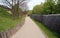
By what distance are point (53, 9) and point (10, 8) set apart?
32.7 feet

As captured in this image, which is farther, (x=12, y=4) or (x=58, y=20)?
(x=12, y=4)

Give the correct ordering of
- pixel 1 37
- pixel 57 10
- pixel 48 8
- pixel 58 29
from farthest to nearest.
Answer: pixel 48 8 → pixel 57 10 → pixel 58 29 → pixel 1 37

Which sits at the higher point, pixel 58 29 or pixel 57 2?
pixel 57 2

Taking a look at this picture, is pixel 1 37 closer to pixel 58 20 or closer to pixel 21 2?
pixel 58 20

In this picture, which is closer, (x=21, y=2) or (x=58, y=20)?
(x=58, y=20)

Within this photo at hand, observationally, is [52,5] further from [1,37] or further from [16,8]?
[1,37]

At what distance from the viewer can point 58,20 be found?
640 inches

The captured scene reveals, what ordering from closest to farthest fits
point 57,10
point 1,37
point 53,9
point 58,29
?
point 1,37 → point 58,29 → point 57,10 → point 53,9

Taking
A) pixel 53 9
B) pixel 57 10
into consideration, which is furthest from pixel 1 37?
pixel 53 9

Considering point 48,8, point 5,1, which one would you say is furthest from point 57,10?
point 5,1

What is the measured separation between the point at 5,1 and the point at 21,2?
424cm

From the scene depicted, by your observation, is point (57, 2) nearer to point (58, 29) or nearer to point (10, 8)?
point (10, 8)

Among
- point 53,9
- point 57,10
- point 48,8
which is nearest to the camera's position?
point 57,10

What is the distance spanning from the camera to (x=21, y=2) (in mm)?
40344
